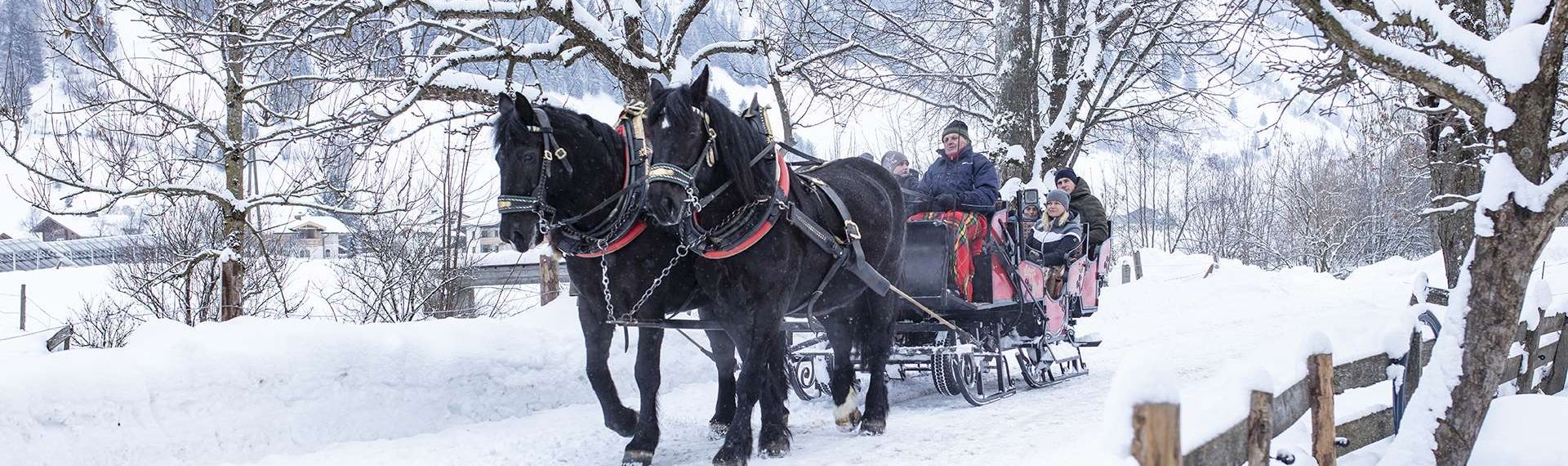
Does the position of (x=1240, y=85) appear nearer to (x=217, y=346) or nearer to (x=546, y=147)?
(x=546, y=147)

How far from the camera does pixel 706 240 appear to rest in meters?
5.09

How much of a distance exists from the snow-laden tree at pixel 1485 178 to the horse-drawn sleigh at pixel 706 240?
2531 mm

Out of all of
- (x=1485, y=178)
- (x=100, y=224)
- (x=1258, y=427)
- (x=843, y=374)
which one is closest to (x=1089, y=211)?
(x=843, y=374)

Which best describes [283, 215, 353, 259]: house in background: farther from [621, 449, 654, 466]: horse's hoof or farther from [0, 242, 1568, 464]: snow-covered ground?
[621, 449, 654, 466]: horse's hoof

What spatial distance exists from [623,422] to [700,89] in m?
1.70

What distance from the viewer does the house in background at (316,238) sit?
1441 cm

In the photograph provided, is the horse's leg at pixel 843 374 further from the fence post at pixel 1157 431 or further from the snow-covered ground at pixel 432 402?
the fence post at pixel 1157 431

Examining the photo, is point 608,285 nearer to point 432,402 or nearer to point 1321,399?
point 432,402

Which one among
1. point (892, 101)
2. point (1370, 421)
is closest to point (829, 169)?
point (1370, 421)

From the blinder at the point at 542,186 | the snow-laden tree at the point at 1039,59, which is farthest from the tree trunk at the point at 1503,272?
the snow-laden tree at the point at 1039,59

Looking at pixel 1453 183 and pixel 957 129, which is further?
pixel 1453 183

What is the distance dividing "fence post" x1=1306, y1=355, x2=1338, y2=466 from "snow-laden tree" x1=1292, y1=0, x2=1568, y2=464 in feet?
3.87

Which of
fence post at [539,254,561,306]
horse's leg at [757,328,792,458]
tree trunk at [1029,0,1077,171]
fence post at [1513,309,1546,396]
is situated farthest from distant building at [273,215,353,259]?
fence post at [1513,309,1546,396]

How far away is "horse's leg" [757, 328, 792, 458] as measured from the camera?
550 cm
